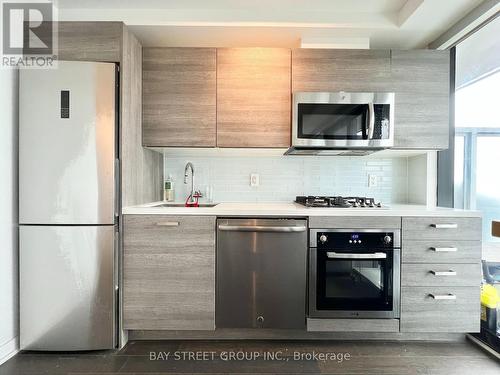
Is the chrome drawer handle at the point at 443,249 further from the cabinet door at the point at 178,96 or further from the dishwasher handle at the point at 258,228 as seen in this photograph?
the cabinet door at the point at 178,96

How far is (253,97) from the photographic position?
226 centimetres

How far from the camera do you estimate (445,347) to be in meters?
2.04

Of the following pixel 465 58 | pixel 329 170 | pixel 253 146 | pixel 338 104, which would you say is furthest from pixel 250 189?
pixel 465 58

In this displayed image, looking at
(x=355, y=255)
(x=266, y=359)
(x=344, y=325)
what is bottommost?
(x=266, y=359)

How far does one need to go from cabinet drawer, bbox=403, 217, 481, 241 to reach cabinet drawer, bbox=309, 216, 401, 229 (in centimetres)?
9

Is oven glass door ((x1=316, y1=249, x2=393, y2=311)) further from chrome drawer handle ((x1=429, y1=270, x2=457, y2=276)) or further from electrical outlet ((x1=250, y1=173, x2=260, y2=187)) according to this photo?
electrical outlet ((x1=250, y1=173, x2=260, y2=187))

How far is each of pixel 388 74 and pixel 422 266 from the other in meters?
1.41

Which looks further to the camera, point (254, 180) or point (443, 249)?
point (254, 180)

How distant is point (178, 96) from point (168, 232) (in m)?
1.02

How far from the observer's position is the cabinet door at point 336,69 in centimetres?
224

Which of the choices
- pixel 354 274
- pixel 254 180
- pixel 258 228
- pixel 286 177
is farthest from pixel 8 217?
pixel 354 274

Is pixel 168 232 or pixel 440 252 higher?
pixel 168 232

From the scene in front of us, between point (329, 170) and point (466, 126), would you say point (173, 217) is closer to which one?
point (329, 170)

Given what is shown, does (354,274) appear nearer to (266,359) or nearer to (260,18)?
(266,359)
